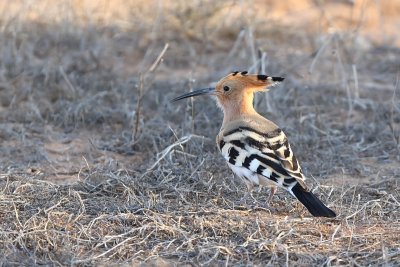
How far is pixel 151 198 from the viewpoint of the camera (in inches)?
182

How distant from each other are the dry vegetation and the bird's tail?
106 mm

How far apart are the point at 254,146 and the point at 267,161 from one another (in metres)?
0.14

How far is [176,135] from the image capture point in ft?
17.9

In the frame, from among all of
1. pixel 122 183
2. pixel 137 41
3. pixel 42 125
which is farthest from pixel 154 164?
pixel 137 41

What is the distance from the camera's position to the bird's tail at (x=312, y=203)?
167 inches

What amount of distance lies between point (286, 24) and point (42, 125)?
3218 mm

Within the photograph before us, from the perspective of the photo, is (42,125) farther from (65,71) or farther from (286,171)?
(286,171)

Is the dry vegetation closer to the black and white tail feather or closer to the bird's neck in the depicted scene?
the black and white tail feather

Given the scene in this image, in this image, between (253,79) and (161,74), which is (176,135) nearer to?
(253,79)

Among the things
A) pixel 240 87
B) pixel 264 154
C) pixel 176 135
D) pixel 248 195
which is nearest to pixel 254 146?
pixel 264 154

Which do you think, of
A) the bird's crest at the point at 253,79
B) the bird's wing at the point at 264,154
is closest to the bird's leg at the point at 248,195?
the bird's wing at the point at 264,154

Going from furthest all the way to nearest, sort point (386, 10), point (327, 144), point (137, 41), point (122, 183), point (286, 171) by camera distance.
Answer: point (386, 10) < point (137, 41) < point (327, 144) < point (122, 183) < point (286, 171)

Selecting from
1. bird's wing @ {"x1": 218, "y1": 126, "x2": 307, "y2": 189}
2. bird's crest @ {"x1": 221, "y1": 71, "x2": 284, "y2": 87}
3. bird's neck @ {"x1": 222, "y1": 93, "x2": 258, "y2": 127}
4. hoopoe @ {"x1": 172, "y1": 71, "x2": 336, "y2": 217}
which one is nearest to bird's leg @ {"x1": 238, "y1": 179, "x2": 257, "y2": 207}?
hoopoe @ {"x1": 172, "y1": 71, "x2": 336, "y2": 217}

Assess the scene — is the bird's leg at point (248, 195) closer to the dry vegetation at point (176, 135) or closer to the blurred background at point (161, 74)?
the dry vegetation at point (176, 135)
